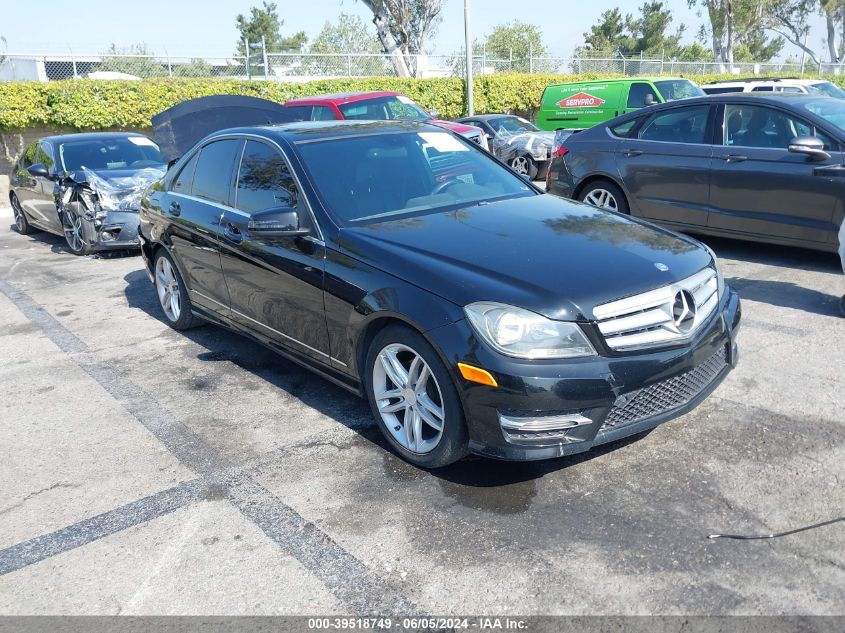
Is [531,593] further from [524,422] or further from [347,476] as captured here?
[347,476]

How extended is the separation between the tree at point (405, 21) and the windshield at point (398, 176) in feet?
94.0

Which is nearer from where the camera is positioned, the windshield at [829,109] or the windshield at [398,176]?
the windshield at [398,176]

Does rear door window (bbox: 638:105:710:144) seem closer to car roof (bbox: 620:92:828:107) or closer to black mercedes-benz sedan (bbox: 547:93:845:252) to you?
black mercedes-benz sedan (bbox: 547:93:845:252)

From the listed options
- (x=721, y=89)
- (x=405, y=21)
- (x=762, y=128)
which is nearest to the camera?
(x=762, y=128)

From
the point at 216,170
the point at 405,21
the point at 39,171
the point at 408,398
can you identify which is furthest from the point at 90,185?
the point at 405,21

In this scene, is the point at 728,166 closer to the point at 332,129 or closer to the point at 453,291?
the point at 332,129

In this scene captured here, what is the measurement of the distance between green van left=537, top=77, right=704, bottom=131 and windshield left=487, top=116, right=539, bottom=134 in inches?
30.1

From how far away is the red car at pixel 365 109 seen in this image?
12.4 meters

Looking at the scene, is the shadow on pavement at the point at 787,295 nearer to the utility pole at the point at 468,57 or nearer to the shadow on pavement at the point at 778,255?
the shadow on pavement at the point at 778,255

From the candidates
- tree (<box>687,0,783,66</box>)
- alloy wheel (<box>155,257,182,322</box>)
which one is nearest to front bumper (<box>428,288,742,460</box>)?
alloy wheel (<box>155,257,182,322</box>)

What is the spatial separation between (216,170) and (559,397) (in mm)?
3221

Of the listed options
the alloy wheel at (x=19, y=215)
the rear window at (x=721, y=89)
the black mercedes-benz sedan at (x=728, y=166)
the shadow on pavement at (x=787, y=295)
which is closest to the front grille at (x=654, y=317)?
the shadow on pavement at (x=787, y=295)

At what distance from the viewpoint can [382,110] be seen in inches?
503

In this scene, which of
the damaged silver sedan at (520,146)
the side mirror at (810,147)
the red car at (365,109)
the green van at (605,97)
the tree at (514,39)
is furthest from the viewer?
the tree at (514,39)
